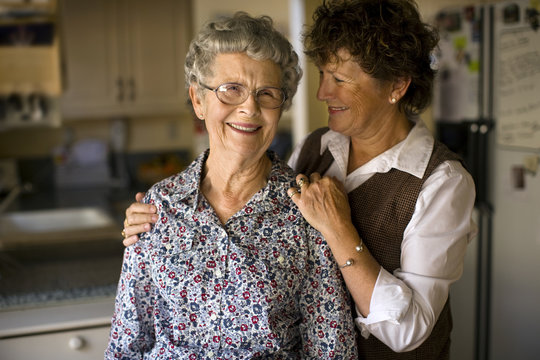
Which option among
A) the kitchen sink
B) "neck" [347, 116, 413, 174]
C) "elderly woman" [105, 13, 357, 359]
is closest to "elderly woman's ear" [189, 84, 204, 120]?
"elderly woman" [105, 13, 357, 359]

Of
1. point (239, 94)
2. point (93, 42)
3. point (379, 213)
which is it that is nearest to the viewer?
point (239, 94)

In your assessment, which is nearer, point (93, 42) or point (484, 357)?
point (484, 357)

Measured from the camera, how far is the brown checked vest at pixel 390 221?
1.47m

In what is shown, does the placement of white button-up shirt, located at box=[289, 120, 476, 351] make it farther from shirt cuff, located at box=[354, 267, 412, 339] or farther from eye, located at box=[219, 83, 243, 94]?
eye, located at box=[219, 83, 243, 94]

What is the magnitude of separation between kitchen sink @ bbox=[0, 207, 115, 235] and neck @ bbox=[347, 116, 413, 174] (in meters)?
2.35

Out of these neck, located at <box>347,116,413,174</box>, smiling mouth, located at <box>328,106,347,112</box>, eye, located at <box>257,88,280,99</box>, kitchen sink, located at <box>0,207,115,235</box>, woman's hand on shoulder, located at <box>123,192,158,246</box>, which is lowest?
kitchen sink, located at <box>0,207,115,235</box>

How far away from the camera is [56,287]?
2.10 meters

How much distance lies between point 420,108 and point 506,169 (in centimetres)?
152

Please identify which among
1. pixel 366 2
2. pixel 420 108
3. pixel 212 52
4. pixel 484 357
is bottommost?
pixel 484 357

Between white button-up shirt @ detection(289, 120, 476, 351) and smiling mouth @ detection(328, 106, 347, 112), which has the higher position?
smiling mouth @ detection(328, 106, 347, 112)

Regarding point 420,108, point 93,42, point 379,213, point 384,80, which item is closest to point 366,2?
point 384,80

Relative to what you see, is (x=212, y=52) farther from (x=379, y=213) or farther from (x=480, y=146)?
(x=480, y=146)

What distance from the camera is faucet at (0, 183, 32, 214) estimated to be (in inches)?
155

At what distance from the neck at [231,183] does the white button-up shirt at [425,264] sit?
0.38m
